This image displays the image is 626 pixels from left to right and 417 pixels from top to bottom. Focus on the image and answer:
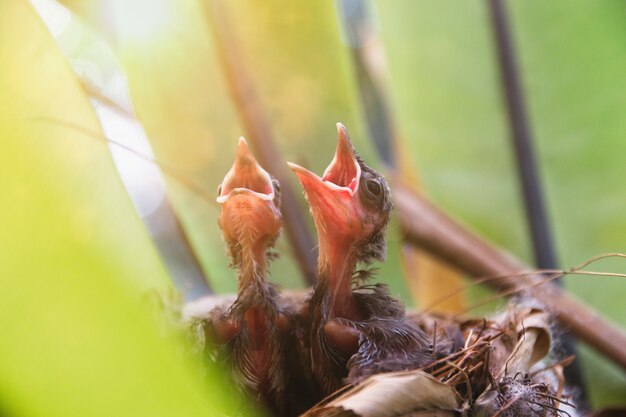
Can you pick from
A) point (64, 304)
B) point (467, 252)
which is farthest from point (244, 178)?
point (467, 252)

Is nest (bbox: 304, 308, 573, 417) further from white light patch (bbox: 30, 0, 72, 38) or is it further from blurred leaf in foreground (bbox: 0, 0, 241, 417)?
white light patch (bbox: 30, 0, 72, 38)

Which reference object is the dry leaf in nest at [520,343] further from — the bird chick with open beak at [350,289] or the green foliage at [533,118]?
the green foliage at [533,118]

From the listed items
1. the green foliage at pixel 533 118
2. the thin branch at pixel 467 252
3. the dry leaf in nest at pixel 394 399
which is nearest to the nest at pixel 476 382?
the dry leaf in nest at pixel 394 399

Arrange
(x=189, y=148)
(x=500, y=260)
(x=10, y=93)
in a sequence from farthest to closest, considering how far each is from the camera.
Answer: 1. (x=500, y=260)
2. (x=189, y=148)
3. (x=10, y=93)

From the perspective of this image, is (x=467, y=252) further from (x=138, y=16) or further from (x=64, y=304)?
(x=64, y=304)

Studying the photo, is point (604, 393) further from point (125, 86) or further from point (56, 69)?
point (56, 69)

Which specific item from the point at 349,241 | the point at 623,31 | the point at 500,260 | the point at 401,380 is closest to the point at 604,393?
the point at 500,260
